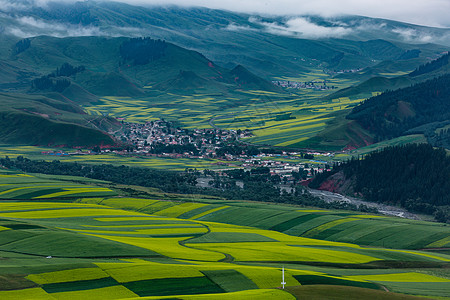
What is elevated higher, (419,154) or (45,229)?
(419,154)

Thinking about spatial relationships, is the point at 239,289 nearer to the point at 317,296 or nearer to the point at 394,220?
the point at 317,296

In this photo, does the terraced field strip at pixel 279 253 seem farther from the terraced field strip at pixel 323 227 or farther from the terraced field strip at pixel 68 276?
the terraced field strip at pixel 68 276

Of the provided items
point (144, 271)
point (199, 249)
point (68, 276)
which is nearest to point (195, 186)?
point (199, 249)

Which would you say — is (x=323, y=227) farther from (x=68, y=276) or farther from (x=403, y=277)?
(x=68, y=276)

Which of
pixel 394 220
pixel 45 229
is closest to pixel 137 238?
pixel 45 229

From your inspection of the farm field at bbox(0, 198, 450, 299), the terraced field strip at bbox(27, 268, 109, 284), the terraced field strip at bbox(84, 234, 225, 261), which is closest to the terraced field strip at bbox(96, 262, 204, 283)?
the farm field at bbox(0, 198, 450, 299)

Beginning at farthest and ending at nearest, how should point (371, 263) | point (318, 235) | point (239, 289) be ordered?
point (318, 235) → point (371, 263) → point (239, 289)
